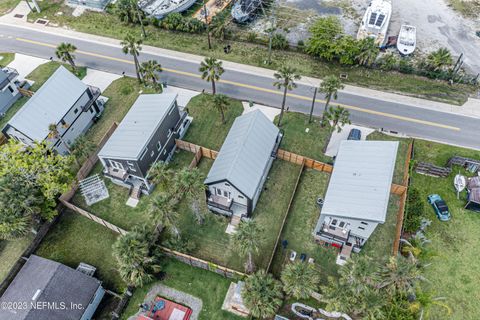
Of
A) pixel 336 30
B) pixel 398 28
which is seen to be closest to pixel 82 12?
pixel 336 30

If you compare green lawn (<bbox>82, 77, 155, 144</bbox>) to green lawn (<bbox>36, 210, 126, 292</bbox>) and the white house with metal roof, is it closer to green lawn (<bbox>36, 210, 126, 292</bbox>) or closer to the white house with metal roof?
green lawn (<bbox>36, 210, 126, 292</bbox>)

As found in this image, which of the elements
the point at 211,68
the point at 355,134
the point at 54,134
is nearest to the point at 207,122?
the point at 211,68

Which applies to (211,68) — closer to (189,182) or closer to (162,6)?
(189,182)

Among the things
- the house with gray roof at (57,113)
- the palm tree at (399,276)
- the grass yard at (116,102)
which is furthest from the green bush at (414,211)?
the house with gray roof at (57,113)

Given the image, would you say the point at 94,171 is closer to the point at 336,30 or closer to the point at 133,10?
the point at 133,10

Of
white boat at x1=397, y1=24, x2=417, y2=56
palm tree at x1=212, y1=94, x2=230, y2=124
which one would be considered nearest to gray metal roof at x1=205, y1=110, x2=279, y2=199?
palm tree at x1=212, y1=94, x2=230, y2=124

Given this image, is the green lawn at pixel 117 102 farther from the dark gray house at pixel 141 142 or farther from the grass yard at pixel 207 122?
the grass yard at pixel 207 122
